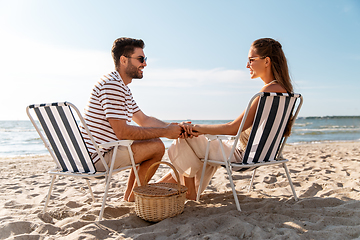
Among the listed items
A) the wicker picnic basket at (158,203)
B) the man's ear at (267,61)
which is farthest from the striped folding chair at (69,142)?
the man's ear at (267,61)

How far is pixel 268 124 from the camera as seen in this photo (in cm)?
237

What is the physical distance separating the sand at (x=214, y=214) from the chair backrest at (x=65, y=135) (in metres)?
0.48

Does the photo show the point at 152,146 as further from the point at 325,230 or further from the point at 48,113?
the point at 325,230

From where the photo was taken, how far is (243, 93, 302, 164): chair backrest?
2.26m

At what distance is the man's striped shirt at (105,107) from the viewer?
2395mm

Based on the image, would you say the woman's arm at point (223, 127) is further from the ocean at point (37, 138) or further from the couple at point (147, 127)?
the ocean at point (37, 138)

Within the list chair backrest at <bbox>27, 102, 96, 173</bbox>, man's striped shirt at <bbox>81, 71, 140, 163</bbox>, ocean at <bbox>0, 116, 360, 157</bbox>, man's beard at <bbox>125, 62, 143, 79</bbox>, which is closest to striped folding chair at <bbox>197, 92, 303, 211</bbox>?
man's striped shirt at <bbox>81, 71, 140, 163</bbox>

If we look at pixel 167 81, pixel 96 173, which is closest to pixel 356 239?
pixel 96 173

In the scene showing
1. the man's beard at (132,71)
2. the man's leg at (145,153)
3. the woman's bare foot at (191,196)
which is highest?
the man's beard at (132,71)

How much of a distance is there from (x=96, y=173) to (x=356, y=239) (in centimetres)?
194

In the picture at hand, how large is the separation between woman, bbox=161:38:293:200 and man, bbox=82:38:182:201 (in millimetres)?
175

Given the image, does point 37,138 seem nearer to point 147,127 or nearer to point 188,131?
point 147,127

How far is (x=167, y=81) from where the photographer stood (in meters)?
25.7

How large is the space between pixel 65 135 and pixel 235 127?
1.55 meters
